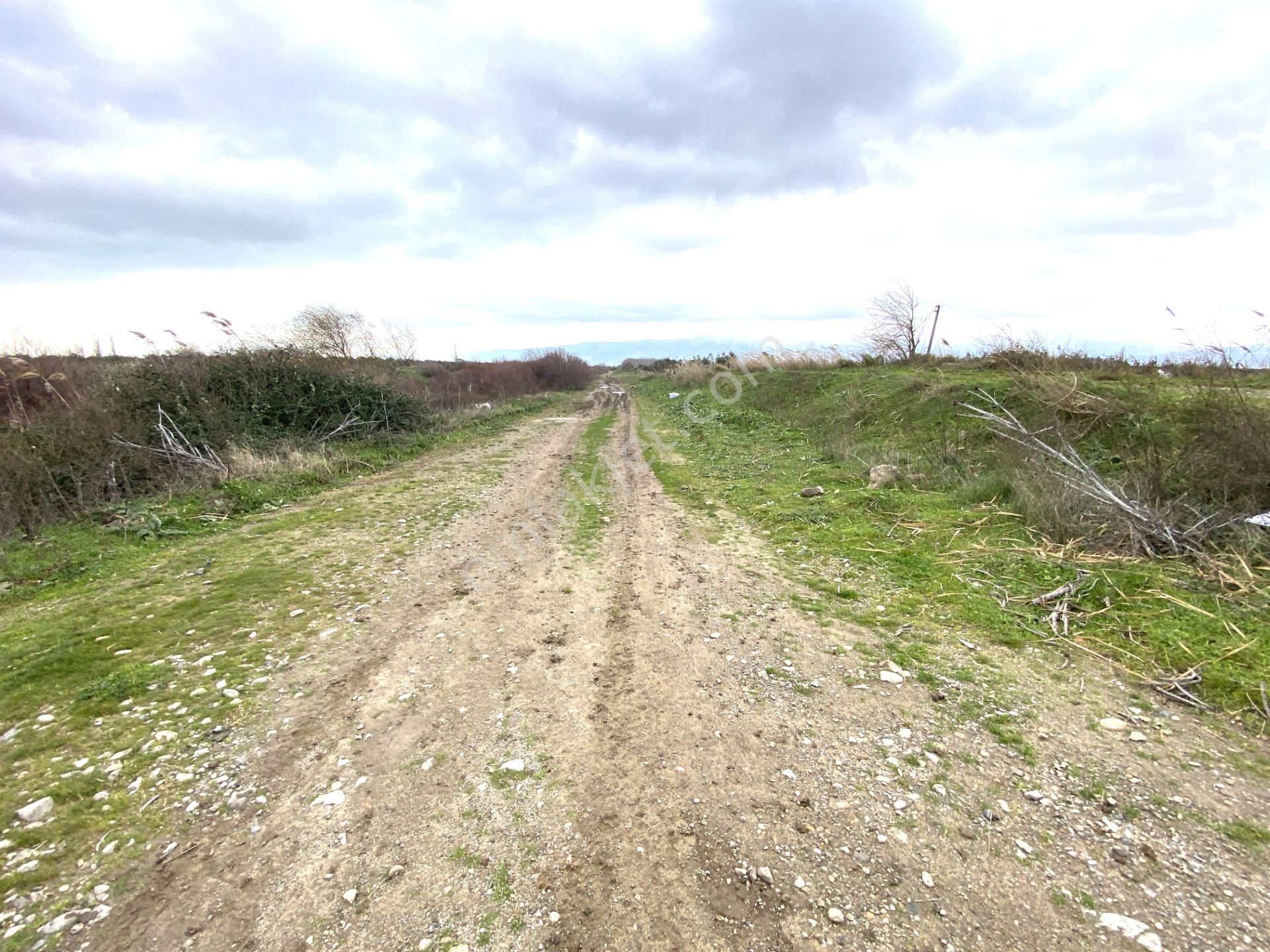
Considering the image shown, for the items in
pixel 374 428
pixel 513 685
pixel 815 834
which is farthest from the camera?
pixel 374 428

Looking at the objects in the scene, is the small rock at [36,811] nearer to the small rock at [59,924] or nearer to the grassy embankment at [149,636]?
the grassy embankment at [149,636]

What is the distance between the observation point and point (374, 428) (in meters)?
13.6

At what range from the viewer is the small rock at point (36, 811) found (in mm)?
2492

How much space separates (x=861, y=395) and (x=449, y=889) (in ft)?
46.3

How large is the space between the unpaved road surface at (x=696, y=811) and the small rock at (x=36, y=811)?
699mm

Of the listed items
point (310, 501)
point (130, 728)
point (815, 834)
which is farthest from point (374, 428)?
point (815, 834)

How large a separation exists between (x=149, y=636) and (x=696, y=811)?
4507 mm

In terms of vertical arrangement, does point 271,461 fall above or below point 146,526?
above

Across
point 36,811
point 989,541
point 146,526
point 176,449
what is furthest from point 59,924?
point 176,449

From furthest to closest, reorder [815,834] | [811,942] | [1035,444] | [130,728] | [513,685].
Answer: [1035,444] < [513,685] < [130,728] < [815,834] < [811,942]

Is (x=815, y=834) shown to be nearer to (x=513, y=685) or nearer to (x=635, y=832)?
(x=635, y=832)

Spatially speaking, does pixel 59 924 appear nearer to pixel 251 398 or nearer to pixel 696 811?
pixel 696 811

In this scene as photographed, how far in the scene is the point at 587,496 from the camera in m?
8.63

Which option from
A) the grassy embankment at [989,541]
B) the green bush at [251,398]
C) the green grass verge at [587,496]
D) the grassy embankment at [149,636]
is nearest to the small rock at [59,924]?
the grassy embankment at [149,636]
